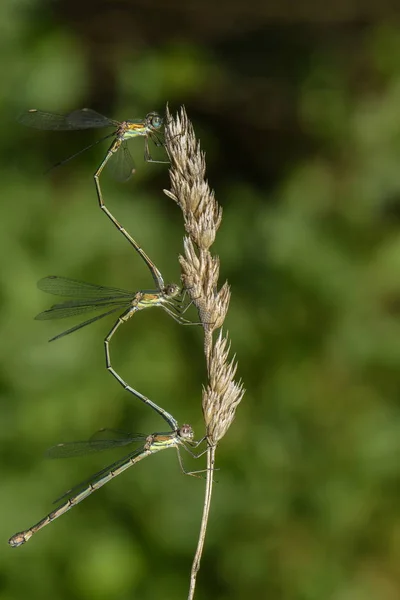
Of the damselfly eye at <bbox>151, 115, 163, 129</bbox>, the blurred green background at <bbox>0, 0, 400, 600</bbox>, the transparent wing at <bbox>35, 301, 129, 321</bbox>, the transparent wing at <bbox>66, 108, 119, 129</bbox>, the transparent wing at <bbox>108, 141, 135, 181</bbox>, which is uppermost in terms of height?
the damselfly eye at <bbox>151, 115, 163, 129</bbox>

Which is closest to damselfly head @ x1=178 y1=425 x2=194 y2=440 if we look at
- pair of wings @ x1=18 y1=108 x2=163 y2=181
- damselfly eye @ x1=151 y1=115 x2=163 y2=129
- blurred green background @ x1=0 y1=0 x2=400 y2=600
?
pair of wings @ x1=18 y1=108 x2=163 y2=181

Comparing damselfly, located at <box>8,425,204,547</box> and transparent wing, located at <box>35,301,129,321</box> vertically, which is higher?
transparent wing, located at <box>35,301,129,321</box>

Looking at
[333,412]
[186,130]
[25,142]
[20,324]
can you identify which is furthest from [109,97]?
[186,130]

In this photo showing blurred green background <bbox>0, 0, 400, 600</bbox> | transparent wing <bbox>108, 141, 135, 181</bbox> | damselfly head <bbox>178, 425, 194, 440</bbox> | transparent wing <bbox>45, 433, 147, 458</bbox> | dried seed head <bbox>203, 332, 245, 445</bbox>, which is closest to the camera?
dried seed head <bbox>203, 332, 245, 445</bbox>

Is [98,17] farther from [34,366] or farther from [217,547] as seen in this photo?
[217,547]

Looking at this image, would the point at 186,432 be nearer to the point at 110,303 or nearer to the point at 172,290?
the point at 172,290

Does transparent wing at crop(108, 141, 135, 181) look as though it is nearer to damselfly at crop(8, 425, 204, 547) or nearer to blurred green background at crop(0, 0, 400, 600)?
damselfly at crop(8, 425, 204, 547)

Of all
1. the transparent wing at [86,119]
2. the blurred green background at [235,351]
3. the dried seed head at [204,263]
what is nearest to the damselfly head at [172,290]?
the dried seed head at [204,263]

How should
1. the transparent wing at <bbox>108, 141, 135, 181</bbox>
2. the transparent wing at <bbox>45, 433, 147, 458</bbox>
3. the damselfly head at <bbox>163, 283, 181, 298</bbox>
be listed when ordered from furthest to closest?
the transparent wing at <bbox>108, 141, 135, 181</bbox> < the transparent wing at <bbox>45, 433, 147, 458</bbox> < the damselfly head at <bbox>163, 283, 181, 298</bbox>
